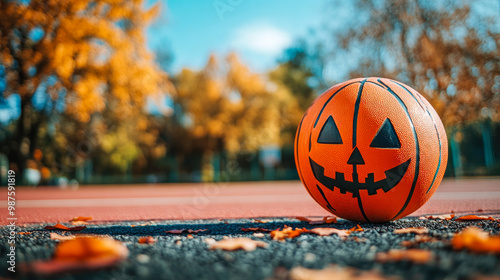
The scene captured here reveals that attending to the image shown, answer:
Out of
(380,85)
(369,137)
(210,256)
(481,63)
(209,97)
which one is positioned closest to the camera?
(210,256)

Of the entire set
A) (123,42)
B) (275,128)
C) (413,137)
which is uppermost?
(123,42)

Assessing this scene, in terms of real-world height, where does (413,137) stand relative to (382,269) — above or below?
above

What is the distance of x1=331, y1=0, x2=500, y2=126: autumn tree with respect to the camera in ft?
55.5

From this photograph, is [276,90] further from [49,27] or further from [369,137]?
[369,137]

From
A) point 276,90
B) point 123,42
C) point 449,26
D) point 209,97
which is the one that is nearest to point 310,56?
point 276,90

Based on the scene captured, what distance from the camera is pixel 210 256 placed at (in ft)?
6.66

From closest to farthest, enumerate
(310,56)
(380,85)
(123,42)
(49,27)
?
(380,85)
(49,27)
(123,42)
(310,56)

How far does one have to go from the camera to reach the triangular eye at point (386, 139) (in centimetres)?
292

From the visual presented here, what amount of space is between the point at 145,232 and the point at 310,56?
118ft

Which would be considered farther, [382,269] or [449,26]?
[449,26]

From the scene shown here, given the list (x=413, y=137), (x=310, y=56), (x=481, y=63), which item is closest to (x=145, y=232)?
(x=413, y=137)

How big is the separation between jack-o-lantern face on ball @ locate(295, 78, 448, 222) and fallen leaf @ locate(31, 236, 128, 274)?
191cm

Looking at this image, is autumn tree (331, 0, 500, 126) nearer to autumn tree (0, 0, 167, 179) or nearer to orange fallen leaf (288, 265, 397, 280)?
autumn tree (0, 0, 167, 179)

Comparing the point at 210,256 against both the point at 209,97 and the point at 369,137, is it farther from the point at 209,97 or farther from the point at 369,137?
the point at 209,97
